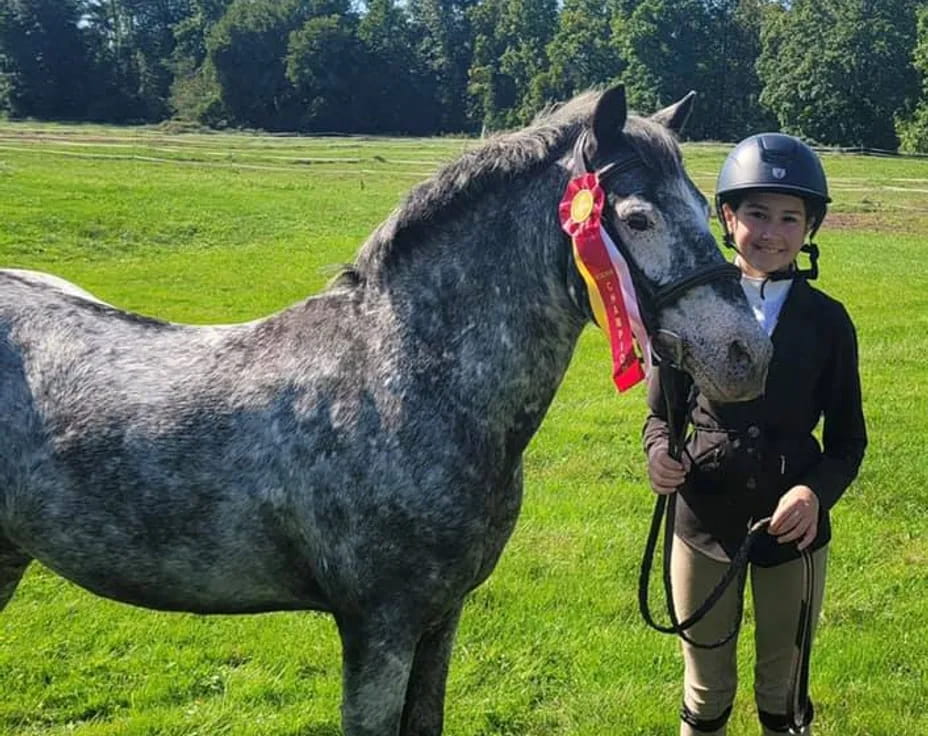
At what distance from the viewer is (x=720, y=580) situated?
10.1 ft

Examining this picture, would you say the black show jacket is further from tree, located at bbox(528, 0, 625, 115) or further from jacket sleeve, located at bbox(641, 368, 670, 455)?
tree, located at bbox(528, 0, 625, 115)

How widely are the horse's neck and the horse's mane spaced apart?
57 mm

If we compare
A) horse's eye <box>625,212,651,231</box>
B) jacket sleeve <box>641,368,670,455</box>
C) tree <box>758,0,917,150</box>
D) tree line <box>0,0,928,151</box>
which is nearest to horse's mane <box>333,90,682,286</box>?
horse's eye <box>625,212,651,231</box>

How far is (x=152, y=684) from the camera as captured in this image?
4.11 m

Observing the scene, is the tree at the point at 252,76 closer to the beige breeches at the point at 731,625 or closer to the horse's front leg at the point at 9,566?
the horse's front leg at the point at 9,566

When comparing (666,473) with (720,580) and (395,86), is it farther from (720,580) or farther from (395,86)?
(395,86)

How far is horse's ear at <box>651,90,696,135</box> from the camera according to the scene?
249 centimetres

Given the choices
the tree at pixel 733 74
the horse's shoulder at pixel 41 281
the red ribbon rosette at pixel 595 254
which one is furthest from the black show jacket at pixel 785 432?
the tree at pixel 733 74

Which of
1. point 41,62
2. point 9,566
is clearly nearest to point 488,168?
point 9,566

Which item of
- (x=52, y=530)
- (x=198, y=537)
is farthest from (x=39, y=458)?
(x=198, y=537)

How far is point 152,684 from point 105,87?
84618 mm

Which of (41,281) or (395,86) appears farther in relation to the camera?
(395,86)

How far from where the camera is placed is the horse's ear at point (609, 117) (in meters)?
2.18

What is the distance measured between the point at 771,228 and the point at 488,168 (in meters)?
1.02
